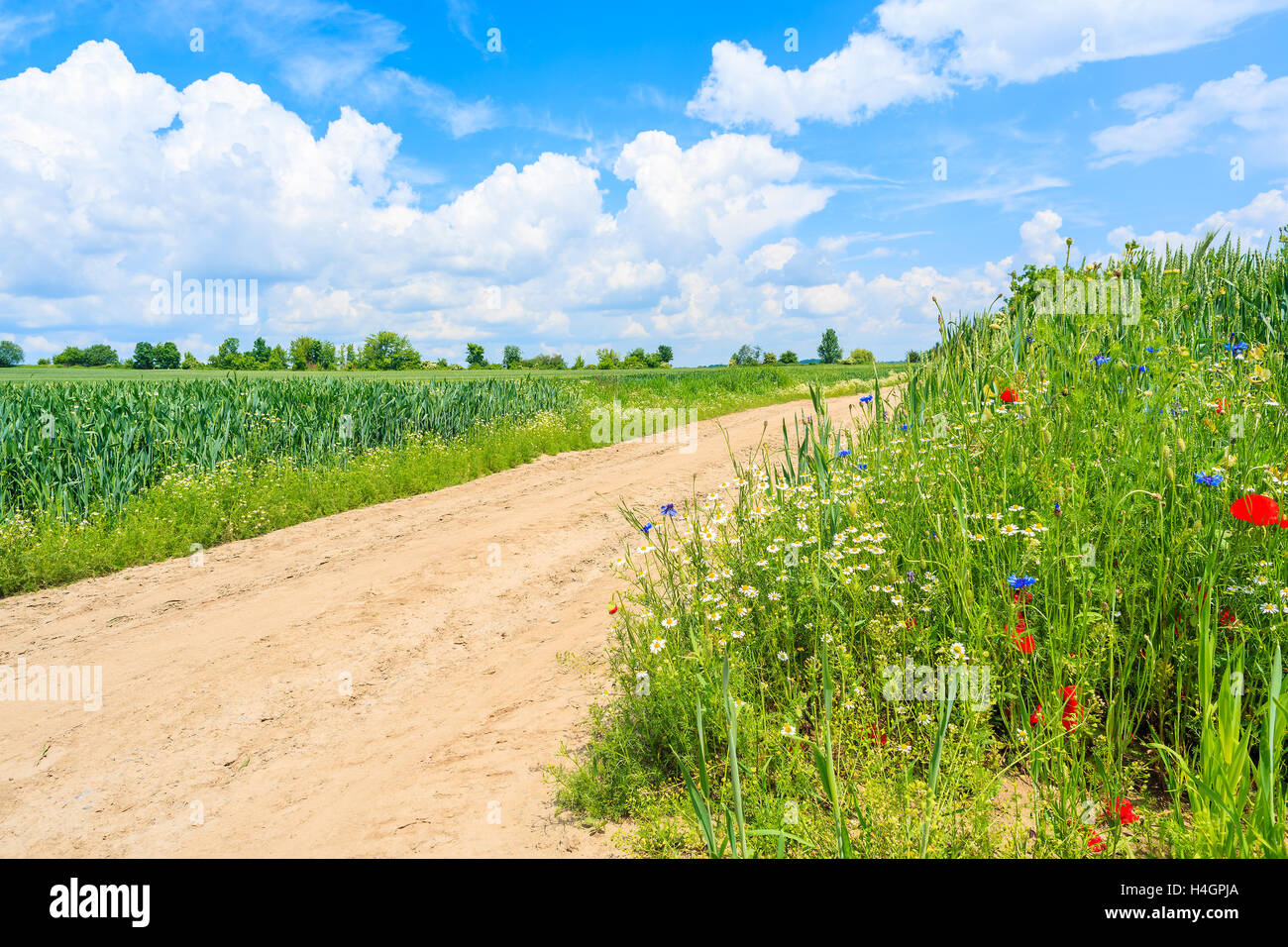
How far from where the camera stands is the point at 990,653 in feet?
9.39

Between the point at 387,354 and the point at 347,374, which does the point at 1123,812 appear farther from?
the point at 387,354

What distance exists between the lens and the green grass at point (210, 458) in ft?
26.3

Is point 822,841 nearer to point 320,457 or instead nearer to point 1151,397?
point 1151,397

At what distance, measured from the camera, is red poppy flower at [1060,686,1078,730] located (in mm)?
2562

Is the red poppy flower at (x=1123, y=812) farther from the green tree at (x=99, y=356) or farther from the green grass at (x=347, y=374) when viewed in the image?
the green tree at (x=99, y=356)

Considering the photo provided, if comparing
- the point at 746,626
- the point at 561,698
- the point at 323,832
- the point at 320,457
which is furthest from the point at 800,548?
Result: the point at 320,457

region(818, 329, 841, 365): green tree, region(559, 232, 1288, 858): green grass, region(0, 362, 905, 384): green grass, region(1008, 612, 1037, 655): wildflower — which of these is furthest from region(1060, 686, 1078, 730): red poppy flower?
region(818, 329, 841, 365): green tree

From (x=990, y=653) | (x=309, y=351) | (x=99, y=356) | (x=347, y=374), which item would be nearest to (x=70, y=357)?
(x=99, y=356)

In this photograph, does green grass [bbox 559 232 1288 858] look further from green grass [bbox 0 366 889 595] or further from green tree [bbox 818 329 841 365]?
green tree [bbox 818 329 841 365]

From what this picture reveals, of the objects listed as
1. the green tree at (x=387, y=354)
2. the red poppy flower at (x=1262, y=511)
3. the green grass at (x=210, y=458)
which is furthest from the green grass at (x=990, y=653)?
the green tree at (x=387, y=354)

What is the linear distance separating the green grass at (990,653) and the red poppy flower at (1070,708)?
18mm

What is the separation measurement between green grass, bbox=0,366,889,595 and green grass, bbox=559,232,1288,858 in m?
7.13

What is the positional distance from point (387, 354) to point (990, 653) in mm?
71309
